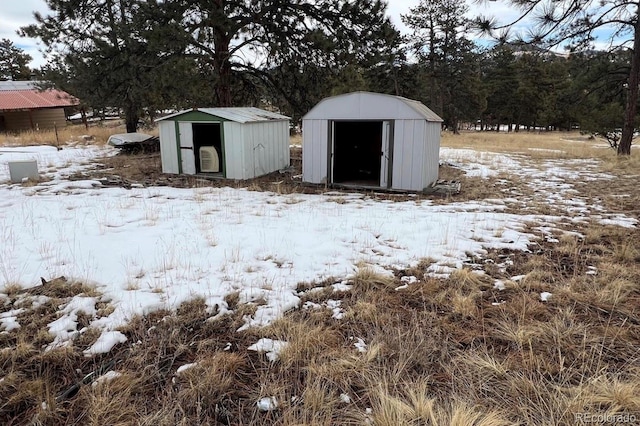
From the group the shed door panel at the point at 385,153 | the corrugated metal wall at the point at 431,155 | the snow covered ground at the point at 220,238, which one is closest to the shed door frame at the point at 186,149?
the snow covered ground at the point at 220,238

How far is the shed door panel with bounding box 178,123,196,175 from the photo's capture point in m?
9.38

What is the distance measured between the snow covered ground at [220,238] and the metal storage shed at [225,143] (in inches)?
54.6

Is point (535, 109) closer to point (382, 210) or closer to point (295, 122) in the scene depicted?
point (295, 122)

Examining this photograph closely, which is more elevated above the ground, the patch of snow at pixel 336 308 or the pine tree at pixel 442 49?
the pine tree at pixel 442 49

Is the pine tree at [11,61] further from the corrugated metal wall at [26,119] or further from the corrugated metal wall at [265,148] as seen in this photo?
the corrugated metal wall at [265,148]

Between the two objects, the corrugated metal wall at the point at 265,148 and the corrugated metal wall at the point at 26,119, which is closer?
the corrugated metal wall at the point at 265,148

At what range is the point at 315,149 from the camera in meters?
8.59

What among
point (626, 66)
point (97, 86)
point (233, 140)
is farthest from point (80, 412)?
point (626, 66)

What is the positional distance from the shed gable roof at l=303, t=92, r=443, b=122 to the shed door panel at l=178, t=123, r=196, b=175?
3.32m

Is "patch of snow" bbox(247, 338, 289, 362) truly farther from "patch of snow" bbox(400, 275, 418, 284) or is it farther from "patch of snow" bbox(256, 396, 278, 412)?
"patch of snow" bbox(400, 275, 418, 284)

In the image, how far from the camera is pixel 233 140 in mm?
8930

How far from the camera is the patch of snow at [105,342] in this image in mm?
2525

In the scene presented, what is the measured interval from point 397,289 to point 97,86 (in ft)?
33.2

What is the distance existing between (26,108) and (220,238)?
77.5 feet
